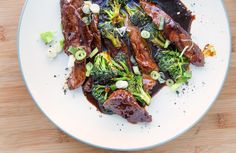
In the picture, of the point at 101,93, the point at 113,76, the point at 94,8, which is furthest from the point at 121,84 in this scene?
the point at 94,8

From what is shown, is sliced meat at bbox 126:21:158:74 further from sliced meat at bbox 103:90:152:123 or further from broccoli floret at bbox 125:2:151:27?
sliced meat at bbox 103:90:152:123

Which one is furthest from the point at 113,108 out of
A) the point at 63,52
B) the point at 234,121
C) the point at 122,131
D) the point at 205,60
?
the point at 234,121

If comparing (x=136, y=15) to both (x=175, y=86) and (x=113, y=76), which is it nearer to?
(x=113, y=76)

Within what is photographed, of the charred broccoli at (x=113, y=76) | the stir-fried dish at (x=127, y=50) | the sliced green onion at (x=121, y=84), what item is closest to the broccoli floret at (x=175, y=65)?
the stir-fried dish at (x=127, y=50)

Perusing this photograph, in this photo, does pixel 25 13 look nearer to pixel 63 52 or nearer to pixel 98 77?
pixel 63 52

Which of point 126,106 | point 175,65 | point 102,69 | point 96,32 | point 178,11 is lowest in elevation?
point 126,106

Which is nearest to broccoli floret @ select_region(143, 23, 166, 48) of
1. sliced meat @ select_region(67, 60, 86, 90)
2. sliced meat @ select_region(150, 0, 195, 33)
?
sliced meat @ select_region(150, 0, 195, 33)
